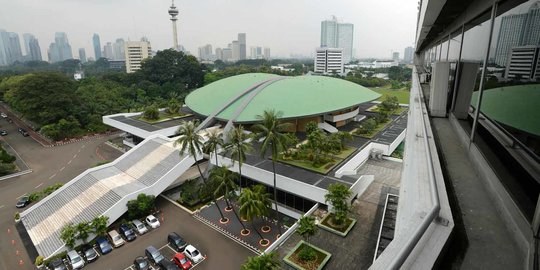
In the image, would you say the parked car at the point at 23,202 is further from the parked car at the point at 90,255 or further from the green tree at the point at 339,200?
the green tree at the point at 339,200

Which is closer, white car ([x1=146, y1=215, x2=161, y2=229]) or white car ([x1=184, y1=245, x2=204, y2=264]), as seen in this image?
white car ([x1=184, y1=245, x2=204, y2=264])

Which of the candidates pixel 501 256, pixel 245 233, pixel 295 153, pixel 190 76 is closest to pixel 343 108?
pixel 295 153

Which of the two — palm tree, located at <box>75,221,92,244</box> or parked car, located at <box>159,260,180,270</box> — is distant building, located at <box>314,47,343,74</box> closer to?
palm tree, located at <box>75,221,92,244</box>

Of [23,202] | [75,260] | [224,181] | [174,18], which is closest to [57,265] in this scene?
[75,260]

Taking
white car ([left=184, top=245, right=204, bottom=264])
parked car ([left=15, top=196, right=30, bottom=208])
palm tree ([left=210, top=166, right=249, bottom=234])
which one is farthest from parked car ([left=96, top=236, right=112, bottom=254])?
parked car ([left=15, top=196, right=30, bottom=208])

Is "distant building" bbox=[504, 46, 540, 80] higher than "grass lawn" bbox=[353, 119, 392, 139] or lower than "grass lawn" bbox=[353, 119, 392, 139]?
higher

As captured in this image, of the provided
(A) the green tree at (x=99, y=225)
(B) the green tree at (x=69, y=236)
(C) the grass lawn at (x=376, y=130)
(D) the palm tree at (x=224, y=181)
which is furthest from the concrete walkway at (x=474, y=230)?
(C) the grass lawn at (x=376, y=130)

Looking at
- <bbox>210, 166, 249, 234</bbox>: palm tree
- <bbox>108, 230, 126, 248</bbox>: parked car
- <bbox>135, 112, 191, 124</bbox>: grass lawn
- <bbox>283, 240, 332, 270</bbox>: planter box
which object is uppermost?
<bbox>135, 112, 191, 124</bbox>: grass lawn
